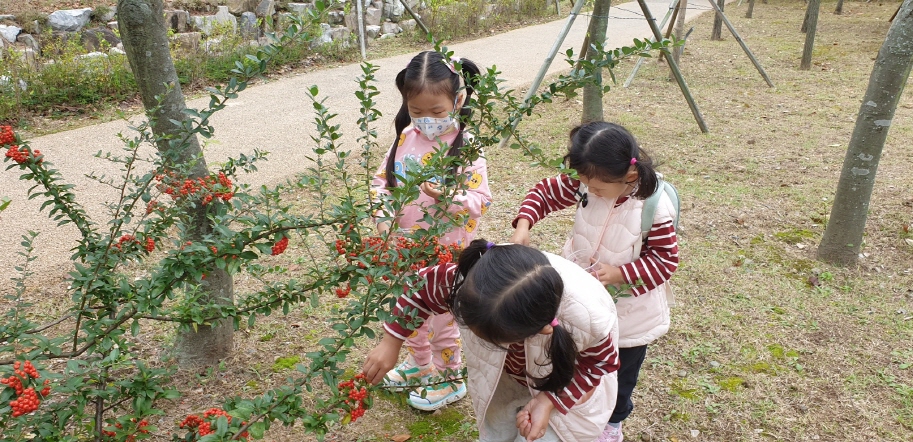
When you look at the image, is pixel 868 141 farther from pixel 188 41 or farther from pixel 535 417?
pixel 188 41

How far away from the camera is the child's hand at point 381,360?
70.9 inches

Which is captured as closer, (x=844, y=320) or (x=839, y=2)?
(x=844, y=320)

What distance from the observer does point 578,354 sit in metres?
1.75

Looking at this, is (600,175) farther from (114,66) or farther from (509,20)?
(509,20)

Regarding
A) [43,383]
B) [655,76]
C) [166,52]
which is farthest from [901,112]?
[43,383]

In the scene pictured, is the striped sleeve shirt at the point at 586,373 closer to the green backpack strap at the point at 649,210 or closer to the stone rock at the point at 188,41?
the green backpack strap at the point at 649,210

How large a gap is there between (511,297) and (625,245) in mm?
718

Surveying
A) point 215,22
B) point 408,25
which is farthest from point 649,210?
point 408,25

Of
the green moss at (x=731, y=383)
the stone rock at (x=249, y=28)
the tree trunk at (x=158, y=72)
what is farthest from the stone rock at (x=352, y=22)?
the green moss at (x=731, y=383)

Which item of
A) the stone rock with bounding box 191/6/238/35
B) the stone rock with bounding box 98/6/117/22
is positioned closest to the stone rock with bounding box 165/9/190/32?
the stone rock with bounding box 191/6/238/35

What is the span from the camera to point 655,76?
8227 mm

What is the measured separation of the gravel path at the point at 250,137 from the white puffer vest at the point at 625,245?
158 cm

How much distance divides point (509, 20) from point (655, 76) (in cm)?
421

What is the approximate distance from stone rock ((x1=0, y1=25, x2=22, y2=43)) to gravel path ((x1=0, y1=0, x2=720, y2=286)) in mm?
2179
